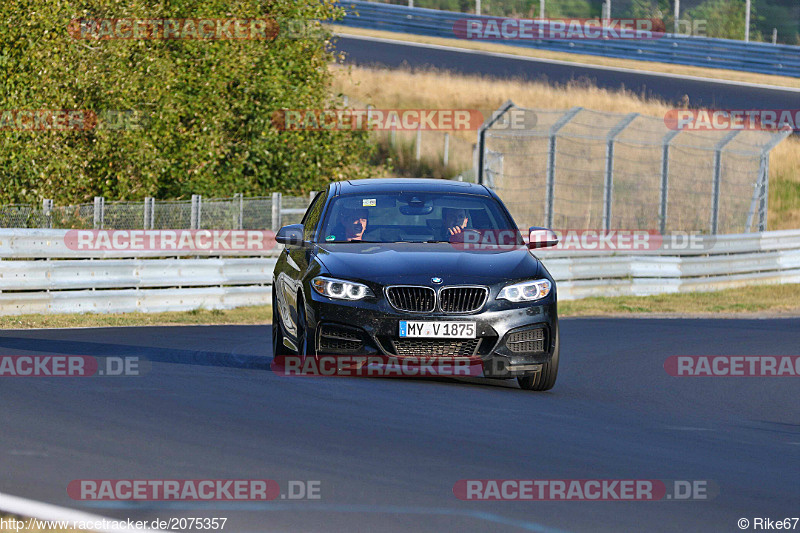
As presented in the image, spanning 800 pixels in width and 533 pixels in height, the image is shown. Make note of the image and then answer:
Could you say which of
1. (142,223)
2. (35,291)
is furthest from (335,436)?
(142,223)

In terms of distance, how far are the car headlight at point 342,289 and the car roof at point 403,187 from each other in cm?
156

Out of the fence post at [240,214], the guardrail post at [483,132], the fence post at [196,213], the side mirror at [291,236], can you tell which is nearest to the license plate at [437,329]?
the side mirror at [291,236]

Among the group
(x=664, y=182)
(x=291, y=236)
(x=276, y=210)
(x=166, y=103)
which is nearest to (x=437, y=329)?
(x=291, y=236)

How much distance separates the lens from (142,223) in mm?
20344

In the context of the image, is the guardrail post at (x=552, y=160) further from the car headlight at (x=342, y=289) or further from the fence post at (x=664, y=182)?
the car headlight at (x=342, y=289)

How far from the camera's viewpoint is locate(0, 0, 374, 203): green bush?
75.4 ft

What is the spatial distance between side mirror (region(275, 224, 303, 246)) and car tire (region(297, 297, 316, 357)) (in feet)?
2.48

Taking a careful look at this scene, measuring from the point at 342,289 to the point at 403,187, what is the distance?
5.66ft

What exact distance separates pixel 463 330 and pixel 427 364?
1.18 ft

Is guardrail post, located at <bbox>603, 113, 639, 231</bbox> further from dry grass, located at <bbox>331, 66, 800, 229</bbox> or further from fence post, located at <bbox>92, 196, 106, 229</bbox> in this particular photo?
dry grass, located at <bbox>331, 66, 800, 229</bbox>

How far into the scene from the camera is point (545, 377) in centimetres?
1005

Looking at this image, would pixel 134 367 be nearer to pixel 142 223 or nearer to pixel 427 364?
pixel 427 364

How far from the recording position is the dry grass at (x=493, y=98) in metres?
35.8

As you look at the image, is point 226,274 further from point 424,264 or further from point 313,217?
point 424,264
